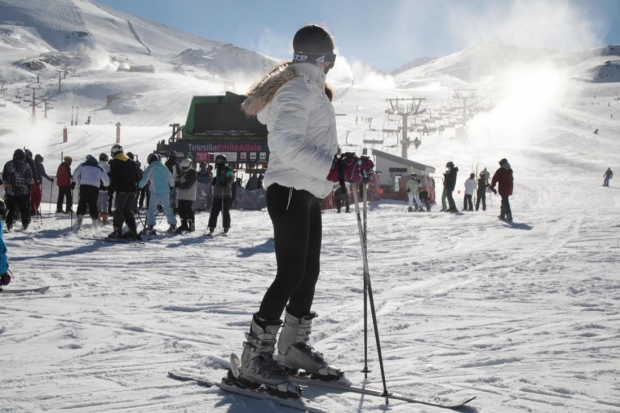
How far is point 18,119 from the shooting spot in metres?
55.8

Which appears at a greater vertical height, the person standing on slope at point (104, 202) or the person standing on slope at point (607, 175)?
the person standing on slope at point (607, 175)

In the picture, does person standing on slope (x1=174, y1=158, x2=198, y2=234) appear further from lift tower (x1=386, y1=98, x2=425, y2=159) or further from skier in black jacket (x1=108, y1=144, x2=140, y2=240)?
lift tower (x1=386, y1=98, x2=425, y2=159)

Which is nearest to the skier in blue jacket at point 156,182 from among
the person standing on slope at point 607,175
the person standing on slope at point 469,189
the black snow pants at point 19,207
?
the black snow pants at point 19,207

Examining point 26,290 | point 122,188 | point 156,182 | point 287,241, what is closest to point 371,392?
point 287,241

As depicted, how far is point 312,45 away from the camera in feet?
9.52

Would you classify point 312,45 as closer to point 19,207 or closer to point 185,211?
point 185,211

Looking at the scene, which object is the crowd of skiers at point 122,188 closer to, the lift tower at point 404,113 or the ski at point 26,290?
the ski at point 26,290

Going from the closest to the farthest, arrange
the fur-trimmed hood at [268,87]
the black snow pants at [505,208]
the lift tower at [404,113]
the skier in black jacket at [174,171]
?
the fur-trimmed hood at [268,87] < the skier in black jacket at [174,171] < the black snow pants at [505,208] < the lift tower at [404,113]

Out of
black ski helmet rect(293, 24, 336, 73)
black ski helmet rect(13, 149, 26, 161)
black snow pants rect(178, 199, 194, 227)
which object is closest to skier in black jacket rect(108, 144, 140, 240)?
black snow pants rect(178, 199, 194, 227)

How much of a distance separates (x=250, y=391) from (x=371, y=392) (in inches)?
22.3

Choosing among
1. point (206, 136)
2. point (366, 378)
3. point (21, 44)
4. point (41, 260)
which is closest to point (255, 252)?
point (41, 260)

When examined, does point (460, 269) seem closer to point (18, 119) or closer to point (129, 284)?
point (129, 284)

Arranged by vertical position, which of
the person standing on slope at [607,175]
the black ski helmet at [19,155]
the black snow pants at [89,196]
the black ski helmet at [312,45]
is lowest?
the black snow pants at [89,196]

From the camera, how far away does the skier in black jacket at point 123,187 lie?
9.98 m
